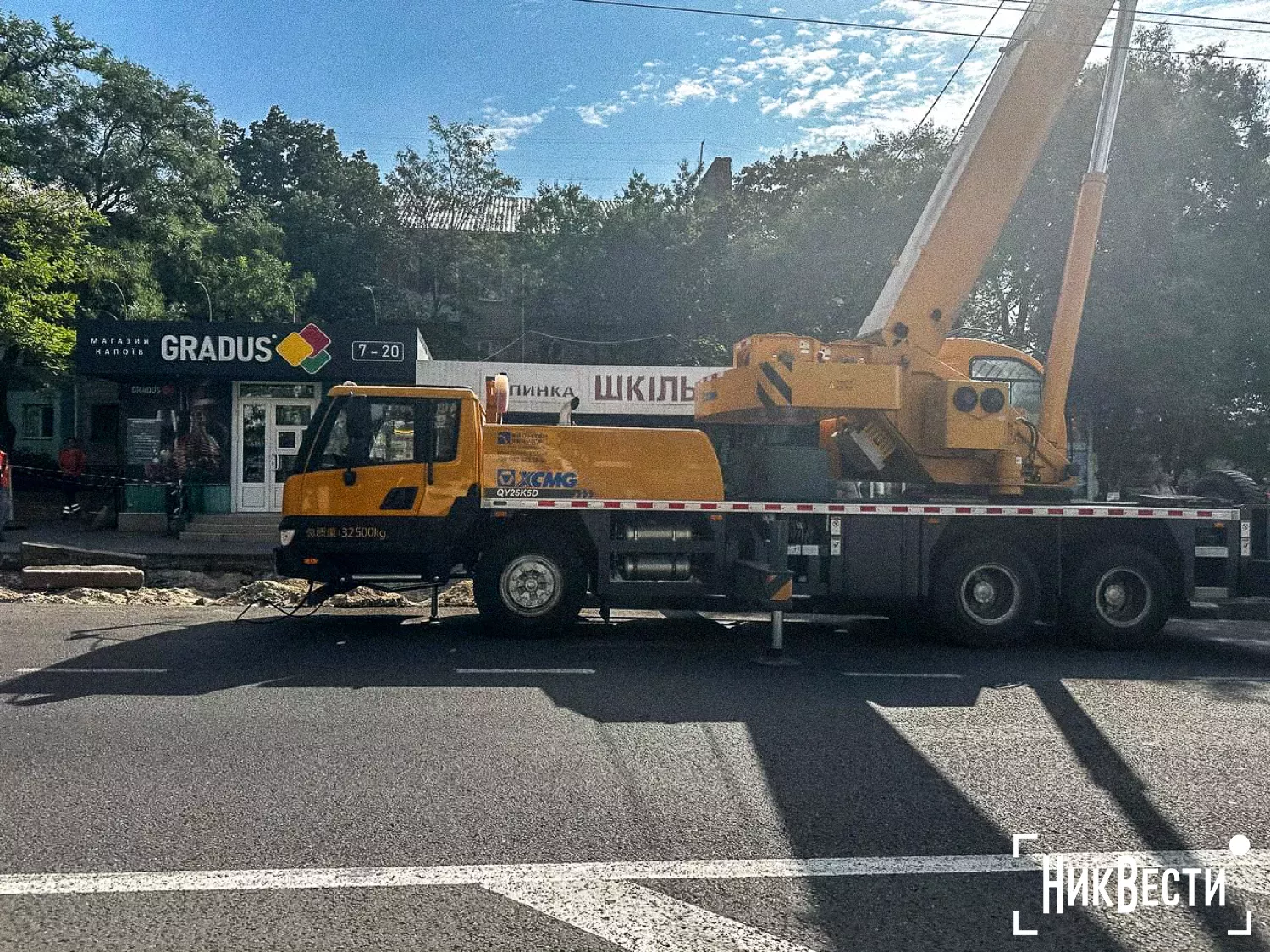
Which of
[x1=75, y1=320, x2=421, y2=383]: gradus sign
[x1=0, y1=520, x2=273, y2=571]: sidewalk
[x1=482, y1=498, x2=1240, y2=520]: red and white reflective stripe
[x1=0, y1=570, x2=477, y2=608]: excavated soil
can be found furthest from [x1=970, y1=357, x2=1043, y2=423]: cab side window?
[x1=75, y1=320, x2=421, y2=383]: gradus sign

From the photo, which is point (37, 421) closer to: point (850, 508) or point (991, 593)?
point (850, 508)

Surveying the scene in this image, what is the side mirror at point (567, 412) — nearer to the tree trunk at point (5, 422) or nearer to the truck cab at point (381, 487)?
the truck cab at point (381, 487)

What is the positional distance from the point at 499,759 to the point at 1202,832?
359 cm

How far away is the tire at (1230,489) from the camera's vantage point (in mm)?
10555

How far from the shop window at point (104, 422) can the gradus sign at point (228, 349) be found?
12.3 m

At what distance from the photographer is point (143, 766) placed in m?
5.30

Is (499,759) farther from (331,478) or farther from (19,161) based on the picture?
(19,161)

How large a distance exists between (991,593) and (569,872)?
23.0 feet

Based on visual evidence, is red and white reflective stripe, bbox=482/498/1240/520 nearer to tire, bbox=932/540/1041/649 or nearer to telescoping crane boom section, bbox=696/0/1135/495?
tire, bbox=932/540/1041/649

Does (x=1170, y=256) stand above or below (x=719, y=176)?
below

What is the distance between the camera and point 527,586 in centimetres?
943

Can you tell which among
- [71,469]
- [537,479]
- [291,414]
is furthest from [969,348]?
[71,469]

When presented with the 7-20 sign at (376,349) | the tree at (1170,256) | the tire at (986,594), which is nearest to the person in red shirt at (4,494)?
the 7-20 sign at (376,349)

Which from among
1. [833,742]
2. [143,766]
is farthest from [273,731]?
[833,742]
